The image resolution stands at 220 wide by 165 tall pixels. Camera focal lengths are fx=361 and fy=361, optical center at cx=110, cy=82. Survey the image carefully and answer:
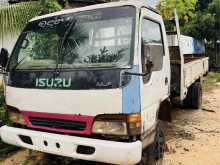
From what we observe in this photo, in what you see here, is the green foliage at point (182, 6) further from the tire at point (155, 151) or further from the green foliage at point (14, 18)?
the tire at point (155, 151)

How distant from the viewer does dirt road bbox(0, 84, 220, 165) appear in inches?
216

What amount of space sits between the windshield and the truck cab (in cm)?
1

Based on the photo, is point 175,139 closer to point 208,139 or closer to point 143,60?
point 208,139

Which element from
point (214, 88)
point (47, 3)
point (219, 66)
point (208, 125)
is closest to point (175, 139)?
point (208, 125)

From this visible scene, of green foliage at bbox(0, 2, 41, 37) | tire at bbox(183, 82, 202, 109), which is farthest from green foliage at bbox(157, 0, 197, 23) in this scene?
green foliage at bbox(0, 2, 41, 37)

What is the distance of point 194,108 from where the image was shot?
895 centimetres

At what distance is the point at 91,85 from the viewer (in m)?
3.83

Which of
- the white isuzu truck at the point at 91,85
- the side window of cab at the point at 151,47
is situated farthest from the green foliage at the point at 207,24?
the white isuzu truck at the point at 91,85

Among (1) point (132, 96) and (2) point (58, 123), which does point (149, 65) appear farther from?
(2) point (58, 123)

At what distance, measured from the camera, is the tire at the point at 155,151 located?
4.40 meters

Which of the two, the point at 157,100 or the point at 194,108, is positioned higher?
the point at 157,100

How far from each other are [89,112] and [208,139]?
347 cm

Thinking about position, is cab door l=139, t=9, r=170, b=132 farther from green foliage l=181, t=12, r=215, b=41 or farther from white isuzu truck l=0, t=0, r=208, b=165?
green foliage l=181, t=12, r=215, b=41

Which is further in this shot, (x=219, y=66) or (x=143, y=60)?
(x=219, y=66)
